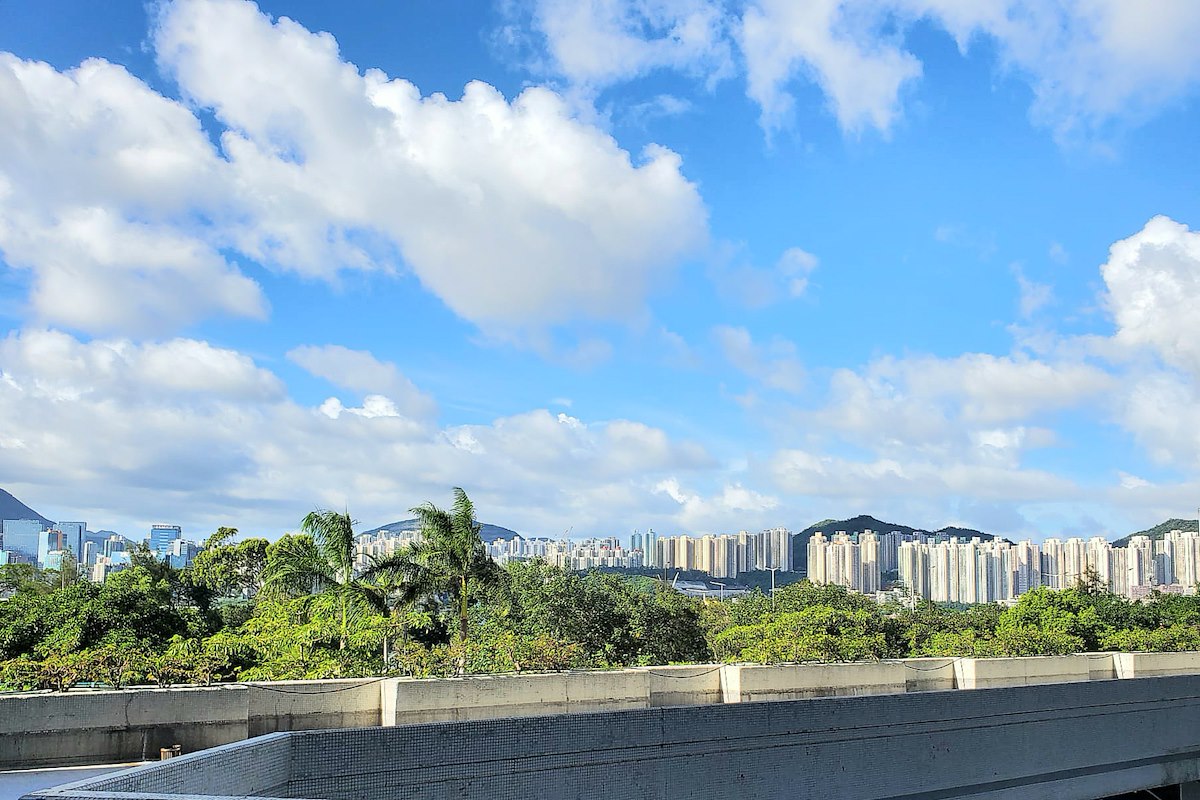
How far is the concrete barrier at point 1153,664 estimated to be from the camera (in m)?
13.6

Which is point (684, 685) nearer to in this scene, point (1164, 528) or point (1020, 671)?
point (1020, 671)

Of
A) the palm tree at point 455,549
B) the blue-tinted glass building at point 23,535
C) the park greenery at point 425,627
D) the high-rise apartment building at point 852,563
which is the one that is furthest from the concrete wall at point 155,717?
the blue-tinted glass building at point 23,535

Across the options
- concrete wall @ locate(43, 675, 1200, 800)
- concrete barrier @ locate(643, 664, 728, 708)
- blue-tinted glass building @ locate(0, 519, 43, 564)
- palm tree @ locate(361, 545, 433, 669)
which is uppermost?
blue-tinted glass building @ locate(0, 519, 43, 564)

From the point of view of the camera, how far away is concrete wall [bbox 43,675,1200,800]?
686 cm

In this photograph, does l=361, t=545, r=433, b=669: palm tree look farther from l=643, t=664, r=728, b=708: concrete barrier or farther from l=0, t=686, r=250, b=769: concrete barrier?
l=0, t=686, r=250, b=769: concrete barrier

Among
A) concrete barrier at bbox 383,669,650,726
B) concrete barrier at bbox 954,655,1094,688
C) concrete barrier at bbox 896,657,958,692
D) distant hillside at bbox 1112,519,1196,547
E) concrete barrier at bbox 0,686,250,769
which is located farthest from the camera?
distant hillside at bbox 1112,519,1196,547

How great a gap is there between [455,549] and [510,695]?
897 centimetres

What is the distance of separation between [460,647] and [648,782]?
3.19m

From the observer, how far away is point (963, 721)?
1021 cm

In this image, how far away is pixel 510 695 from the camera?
891cm

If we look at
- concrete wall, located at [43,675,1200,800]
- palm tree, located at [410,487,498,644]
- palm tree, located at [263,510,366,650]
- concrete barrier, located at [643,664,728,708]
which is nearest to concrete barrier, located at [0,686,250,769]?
concrete wall, located at [43,675,1200,800]

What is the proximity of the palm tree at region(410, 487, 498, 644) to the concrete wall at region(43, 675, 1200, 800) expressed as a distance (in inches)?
366

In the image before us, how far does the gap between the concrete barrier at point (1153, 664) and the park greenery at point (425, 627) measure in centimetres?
150

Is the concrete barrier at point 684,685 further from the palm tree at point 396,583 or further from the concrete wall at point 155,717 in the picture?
the palm tree at point 396,583
